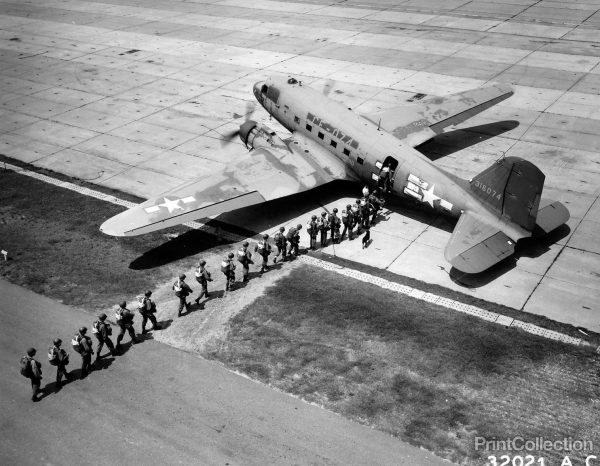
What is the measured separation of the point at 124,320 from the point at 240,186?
33.0 ft

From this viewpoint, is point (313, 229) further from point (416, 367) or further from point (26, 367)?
point (26, 367)

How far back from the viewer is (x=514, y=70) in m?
46.2

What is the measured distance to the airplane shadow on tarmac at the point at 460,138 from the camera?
1384 inches

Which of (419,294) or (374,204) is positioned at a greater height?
(374,204)

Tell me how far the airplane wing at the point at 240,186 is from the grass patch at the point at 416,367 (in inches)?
225

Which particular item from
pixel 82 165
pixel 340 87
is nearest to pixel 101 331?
pixel 82 165

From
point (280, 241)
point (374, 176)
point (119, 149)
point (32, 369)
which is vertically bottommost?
point (32, 369)

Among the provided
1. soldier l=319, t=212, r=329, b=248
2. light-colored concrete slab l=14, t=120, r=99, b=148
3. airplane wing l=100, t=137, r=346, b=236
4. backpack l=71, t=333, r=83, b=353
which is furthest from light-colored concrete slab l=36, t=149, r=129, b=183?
backpack l=71, t=333, r=83, b=353

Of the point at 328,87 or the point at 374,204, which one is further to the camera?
the point at 328,87

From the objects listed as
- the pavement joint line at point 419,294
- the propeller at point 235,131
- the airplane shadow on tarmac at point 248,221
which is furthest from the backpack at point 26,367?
the propeller at point 235,131

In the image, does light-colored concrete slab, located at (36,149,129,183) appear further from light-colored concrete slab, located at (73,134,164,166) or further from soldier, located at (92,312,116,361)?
soldier, located at (92,312,116,361)

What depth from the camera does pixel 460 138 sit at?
3662cm

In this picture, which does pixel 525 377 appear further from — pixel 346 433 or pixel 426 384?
pixel 346 433

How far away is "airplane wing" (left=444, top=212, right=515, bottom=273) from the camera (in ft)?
75.8
